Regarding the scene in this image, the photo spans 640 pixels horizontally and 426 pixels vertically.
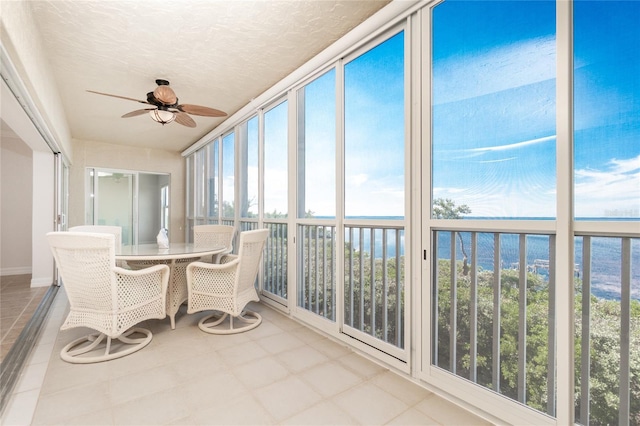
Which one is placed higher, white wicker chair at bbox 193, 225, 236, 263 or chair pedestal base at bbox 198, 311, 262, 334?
white wicker chair at bbox 193, 225, 236, 263

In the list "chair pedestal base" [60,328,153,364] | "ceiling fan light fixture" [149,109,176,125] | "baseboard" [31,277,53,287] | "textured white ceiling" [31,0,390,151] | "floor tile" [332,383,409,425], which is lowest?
"floor tile" [332,383,409,425]

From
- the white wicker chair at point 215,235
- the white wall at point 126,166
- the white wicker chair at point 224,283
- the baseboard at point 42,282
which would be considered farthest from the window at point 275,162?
the white wall at point 126,166

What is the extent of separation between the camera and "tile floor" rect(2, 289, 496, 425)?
1.59 m

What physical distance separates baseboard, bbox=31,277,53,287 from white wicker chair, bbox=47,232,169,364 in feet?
9.35

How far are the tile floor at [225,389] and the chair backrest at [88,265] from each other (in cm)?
49

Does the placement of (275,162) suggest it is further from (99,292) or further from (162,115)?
(99,292)

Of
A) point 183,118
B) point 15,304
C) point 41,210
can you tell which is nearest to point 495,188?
point 183,118

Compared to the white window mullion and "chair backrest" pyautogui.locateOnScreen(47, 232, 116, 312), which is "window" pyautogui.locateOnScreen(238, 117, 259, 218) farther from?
the white window mullion

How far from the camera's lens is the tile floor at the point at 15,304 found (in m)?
2.56

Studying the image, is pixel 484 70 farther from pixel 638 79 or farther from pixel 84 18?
pixel 84 18

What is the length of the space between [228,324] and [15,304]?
273 centimetres

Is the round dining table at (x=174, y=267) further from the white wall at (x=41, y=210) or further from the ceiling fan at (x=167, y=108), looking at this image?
the white wall at (x=41, y=210)

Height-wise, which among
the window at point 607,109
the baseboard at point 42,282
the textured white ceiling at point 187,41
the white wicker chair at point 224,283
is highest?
the textured white ceiling at point 187,41

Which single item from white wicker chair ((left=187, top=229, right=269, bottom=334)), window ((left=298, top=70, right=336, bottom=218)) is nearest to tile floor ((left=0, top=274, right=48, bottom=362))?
white wicker chair ((left=187, top=229, right=269, bottom=334))
